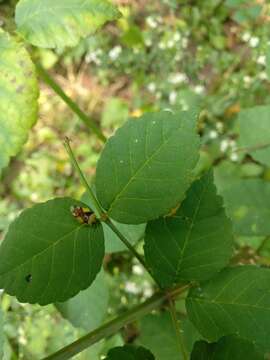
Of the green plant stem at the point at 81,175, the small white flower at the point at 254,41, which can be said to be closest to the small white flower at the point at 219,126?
the small white flower at the point at 254,41

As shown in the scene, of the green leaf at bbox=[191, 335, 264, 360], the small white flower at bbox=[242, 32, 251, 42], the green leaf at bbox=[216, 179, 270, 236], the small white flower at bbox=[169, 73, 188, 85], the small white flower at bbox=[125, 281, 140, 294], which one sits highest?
the green leaf at bbox=[191, 335, 264, 360]

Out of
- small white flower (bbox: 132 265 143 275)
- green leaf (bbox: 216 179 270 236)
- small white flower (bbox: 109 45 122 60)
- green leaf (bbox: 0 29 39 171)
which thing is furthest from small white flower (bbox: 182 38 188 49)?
green leaf (bbox: 0 29 39 171)

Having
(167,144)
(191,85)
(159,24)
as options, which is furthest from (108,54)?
(167,144)

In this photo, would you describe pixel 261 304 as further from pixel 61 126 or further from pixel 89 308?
pixel 61 126

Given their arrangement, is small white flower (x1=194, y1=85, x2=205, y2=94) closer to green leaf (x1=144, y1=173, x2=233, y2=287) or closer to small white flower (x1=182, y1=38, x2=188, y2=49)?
small white flower (x1=182, y1=38, x2=188, y2=49)

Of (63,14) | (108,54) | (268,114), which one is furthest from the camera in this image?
(108,54)

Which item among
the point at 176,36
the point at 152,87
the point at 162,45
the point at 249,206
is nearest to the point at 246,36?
the point at 176,36
